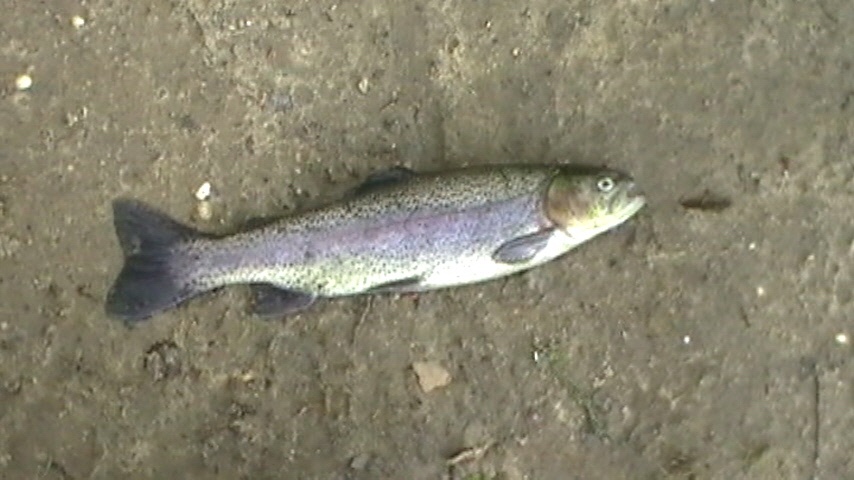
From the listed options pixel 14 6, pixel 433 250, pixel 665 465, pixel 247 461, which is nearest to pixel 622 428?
pixel 665 465

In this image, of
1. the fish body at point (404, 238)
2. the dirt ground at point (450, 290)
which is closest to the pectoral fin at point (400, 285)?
the fish body at point (404, 238)

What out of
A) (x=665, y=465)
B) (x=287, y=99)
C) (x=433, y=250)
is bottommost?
(x=665, y=465)

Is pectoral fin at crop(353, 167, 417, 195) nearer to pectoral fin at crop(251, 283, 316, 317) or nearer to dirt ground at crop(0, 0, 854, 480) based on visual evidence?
dirt ground at crop(0, 0, 854, 480)

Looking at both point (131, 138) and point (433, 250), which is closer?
point (433, 250)

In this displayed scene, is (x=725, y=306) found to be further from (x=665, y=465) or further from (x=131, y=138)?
(x=131, y=138)

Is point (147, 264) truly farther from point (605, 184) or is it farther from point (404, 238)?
point (605, 184)

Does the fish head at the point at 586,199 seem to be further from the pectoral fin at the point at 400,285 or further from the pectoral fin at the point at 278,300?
the pectoral fin at the point at 278,300

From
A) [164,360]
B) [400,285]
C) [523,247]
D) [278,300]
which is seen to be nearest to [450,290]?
[400,285]
